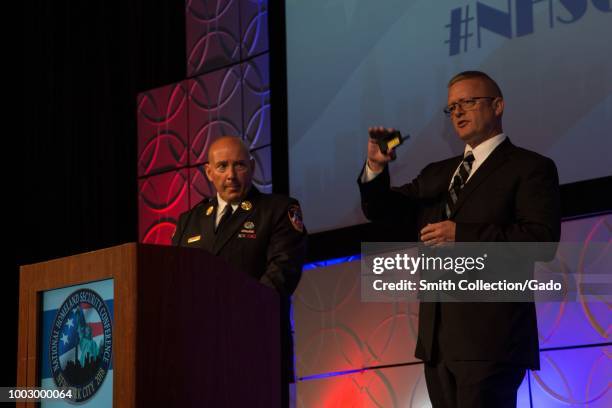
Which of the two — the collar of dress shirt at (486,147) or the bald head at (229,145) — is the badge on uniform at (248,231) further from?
the collar of dress shirt at (486,147)

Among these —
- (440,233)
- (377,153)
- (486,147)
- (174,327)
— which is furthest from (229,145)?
(174,327)

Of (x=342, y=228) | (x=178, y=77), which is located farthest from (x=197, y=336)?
(x=178, y=77)

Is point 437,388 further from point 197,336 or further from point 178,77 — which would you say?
point 178,77

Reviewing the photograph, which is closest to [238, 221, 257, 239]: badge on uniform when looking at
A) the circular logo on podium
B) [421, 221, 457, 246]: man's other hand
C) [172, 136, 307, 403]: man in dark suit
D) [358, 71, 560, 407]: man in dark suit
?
[172, 136, 307, 403]: man in dark suit

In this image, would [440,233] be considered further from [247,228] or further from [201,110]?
[201,110]

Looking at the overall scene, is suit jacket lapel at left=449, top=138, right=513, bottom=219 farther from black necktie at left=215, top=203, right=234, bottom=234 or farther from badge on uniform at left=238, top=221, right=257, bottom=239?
black necktie at left=215, top=203, right=234, bottom=234

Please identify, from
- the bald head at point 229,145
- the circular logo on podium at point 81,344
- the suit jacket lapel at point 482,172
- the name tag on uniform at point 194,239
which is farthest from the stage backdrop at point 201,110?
the circular logo on podium at point 81,344

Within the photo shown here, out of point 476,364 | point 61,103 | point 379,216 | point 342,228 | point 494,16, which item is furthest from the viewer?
point 61,103

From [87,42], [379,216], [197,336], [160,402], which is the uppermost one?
[87,42]

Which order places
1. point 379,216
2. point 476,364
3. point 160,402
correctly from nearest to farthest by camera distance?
point 160,402 → point 476,364 → point 379,216

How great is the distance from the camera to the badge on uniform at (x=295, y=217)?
3197 millimetres

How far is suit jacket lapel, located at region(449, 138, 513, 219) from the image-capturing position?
8.61ft

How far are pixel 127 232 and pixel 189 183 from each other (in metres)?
0.49

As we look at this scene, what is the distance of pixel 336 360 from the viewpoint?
158 inches
